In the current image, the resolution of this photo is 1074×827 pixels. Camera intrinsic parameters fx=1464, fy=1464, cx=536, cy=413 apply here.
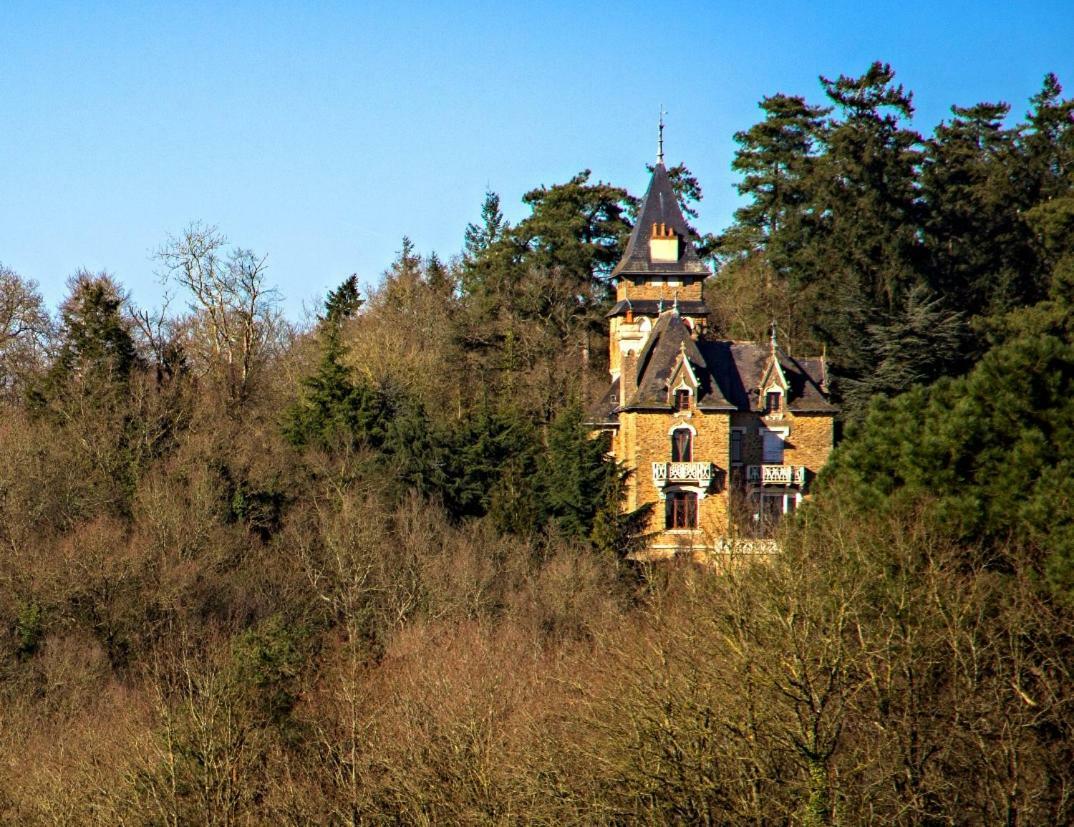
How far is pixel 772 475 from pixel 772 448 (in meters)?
0.84

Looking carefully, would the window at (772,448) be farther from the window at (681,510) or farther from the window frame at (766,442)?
the window at (681,510)

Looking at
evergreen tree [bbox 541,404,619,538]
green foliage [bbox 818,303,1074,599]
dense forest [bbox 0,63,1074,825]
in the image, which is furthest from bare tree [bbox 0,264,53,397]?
green foliage [bbox 818,303,1074,599]

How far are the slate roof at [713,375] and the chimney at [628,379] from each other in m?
0.13

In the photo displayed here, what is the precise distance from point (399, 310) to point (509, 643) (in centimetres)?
3008

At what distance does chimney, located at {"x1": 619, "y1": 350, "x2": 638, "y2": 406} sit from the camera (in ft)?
131

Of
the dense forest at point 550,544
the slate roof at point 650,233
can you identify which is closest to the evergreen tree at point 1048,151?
the dense forest at point 550,544

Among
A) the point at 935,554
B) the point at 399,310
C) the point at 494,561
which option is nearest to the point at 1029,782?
the point at 935,554

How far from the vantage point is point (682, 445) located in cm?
3931

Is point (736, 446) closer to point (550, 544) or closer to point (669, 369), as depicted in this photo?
point (669, 369)

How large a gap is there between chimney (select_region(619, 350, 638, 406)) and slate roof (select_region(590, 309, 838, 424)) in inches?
5.0

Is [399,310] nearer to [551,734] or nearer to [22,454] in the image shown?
[22,454]

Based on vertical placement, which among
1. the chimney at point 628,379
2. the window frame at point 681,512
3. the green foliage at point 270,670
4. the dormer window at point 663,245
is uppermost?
the dormer window at point 663,245

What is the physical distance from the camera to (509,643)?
29.0 meters

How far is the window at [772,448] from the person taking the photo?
1587 inches
